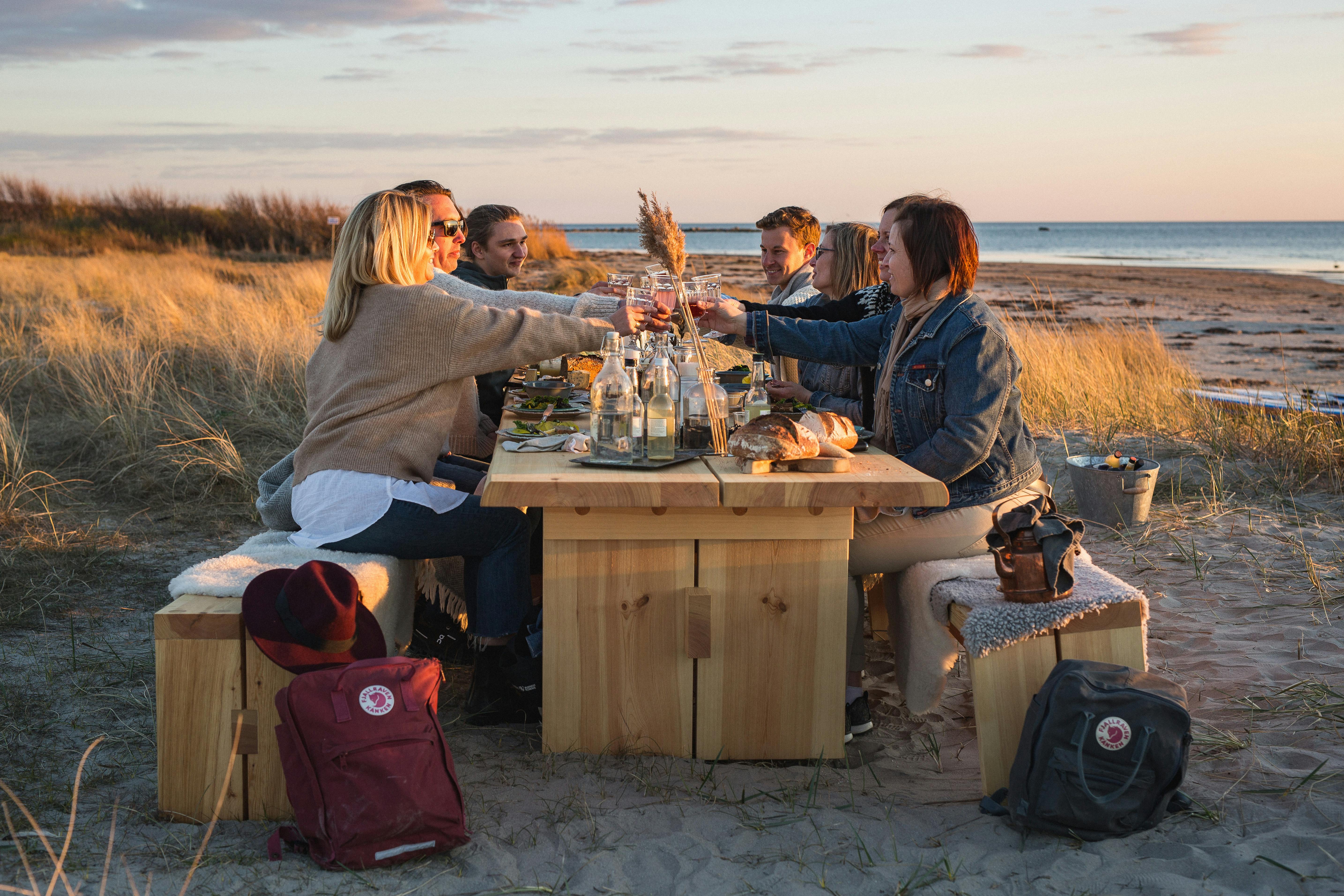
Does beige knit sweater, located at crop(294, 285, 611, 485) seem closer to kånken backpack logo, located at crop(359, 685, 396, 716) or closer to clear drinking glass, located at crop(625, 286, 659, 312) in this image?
clear drinking glass, located at crop(625, 286, 659, 312)

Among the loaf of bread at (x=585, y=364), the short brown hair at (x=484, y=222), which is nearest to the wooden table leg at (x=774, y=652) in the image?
the loaf of bread at (x=585, y=364)

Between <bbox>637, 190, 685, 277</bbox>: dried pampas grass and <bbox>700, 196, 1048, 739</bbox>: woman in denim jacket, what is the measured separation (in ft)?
2.73

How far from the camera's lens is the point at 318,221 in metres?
21.1

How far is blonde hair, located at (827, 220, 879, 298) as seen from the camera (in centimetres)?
474

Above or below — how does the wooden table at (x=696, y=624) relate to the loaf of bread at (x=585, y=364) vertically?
below

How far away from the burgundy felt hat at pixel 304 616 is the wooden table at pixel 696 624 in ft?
1.77

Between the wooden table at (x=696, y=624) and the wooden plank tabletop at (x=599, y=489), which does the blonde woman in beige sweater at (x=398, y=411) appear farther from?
the wooden plank tabletop at (x=599, y=489)

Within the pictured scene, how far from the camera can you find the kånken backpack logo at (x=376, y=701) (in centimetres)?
229

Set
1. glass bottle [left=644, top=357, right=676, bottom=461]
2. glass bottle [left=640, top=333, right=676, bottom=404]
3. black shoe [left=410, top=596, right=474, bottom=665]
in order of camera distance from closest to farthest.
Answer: glass bottle [left=644, top=357, right=676, bottom=461] → glass bottle [left=640, top=333, right=676, bottom=404] → black shoe [left=410, top=596, right=474, bottom=665]

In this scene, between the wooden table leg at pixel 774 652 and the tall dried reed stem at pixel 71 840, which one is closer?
the tall dried reed stem at pixel 71 840

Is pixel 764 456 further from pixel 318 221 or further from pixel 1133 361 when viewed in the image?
pixel 318 221

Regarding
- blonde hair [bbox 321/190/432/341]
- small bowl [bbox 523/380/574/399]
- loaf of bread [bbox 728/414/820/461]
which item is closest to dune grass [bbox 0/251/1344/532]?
small bowl [bbox 523/380/574/399]

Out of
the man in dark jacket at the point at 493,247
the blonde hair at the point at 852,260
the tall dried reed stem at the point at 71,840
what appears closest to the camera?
the tall dried reed stem at the point at 71,840

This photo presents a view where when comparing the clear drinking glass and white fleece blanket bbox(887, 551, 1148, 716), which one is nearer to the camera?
white fleece blanket bbox(887, 551, 1148, 716)
